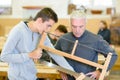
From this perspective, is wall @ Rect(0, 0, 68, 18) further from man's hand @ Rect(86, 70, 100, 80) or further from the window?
man's hand @ Rect(86, 70, 100, 80)

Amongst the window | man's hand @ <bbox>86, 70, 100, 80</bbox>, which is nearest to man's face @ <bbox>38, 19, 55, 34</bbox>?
man's hand @ <bbox>86, 70, 100, 80</bbox>

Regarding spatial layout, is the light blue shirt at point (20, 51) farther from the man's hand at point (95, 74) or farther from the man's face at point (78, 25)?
the man's face at point (78, 25)

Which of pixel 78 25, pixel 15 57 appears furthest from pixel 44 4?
pixel 15 57

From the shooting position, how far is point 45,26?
6.62ft

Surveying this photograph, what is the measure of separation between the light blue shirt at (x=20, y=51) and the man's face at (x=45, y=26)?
0.11m

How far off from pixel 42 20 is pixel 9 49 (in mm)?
347

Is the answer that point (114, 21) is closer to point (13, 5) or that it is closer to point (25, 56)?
point (13, 5)

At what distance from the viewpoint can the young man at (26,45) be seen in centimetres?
198

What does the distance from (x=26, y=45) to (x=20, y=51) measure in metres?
0.07

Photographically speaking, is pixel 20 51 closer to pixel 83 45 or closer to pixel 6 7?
pixel 83 45

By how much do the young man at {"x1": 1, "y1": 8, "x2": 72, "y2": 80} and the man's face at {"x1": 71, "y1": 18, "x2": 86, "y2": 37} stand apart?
325 mm

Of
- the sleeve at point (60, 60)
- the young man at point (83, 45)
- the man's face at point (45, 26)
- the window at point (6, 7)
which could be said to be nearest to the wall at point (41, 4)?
the window at point (6, 7)

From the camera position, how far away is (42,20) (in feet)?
6.59

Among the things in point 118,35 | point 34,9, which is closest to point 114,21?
point 118,35
